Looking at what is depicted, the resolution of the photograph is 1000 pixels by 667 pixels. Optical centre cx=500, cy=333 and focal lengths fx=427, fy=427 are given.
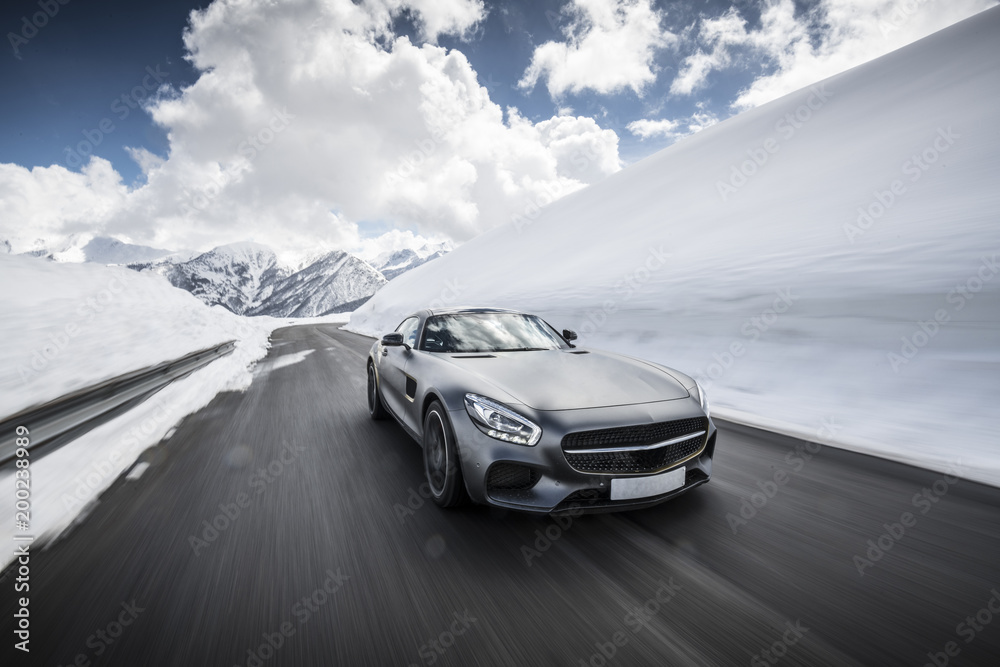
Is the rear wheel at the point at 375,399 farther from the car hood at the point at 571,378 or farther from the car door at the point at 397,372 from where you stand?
the car hood at the point at 571,378

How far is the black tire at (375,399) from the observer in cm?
478

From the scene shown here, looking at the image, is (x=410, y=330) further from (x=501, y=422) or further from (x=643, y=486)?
(x=643, y=486)

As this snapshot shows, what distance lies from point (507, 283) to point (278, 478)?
668 inches

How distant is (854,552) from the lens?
2.19 meters

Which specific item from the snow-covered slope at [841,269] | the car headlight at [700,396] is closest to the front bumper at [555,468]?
the car headlight at [700,396]

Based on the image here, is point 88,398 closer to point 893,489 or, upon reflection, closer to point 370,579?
point 370,579

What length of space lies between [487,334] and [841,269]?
255 inches

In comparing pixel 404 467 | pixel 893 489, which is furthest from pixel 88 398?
pixel 893 489

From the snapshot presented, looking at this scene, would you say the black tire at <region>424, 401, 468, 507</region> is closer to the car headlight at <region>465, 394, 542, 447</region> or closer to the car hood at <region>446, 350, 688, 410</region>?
the car headlight at <region>465, 394, 542, 447</region>

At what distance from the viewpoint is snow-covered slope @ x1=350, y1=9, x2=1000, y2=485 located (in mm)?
4422

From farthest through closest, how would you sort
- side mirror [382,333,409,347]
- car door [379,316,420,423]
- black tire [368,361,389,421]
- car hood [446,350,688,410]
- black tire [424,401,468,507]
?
black tire [368,361,389,421] → side mirror [382,333,409,347] → car door [379,316,420,423] → black tire [424,401,468,507] → car hood [446,350,688,410]

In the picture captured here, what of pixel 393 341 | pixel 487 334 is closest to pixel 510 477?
pixel 487 334

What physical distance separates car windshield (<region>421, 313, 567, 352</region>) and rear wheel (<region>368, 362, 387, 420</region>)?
1.27m

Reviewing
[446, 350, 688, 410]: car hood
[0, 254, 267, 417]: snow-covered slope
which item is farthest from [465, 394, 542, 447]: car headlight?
[0, 254, 267, 417]: snow-covered slope
